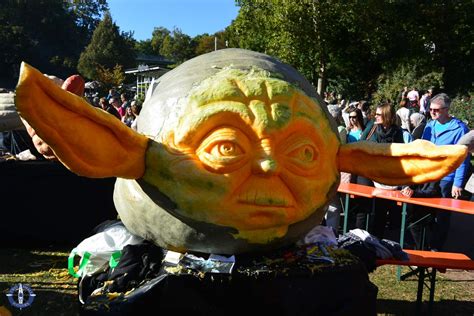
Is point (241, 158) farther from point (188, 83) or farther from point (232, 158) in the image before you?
point (188, 83)

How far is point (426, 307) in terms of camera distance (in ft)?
14.2

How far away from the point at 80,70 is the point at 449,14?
36142mm

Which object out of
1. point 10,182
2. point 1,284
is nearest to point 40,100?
point 1,284

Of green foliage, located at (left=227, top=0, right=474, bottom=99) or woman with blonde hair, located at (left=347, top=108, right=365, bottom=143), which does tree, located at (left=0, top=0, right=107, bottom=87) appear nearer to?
green foliage, located at (left=227, top=0, right=474, bottom=99)

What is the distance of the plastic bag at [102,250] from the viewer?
2634mm

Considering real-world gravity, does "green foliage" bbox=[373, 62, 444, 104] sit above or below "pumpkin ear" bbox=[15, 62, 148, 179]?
above

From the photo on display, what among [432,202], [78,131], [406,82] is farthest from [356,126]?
[406,82]

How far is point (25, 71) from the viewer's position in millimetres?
1717

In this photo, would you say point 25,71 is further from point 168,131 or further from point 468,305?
point 468,305

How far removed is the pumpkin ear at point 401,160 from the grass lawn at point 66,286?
2.17m

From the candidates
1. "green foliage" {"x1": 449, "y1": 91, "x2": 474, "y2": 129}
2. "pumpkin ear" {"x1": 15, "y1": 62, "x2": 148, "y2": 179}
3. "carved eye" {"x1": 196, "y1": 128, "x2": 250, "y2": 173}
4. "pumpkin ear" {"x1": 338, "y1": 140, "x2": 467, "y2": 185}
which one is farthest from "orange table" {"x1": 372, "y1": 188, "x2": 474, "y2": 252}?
"green foliage" {"x1": 449, "y1": 91, "x2": 474, "y2": 129}

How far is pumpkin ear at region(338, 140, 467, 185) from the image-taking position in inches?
88.4

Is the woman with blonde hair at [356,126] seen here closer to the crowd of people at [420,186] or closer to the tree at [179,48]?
the crowd of people at [420,186]

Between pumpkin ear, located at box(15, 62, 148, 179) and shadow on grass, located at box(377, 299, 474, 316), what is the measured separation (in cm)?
292
